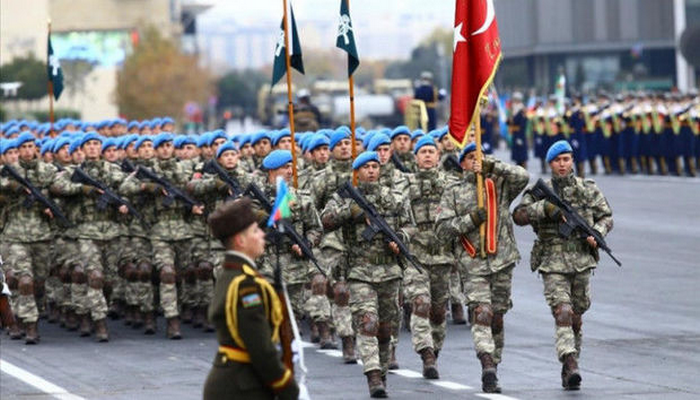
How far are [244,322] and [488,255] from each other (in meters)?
6.61

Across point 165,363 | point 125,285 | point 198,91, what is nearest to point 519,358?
point 165,363

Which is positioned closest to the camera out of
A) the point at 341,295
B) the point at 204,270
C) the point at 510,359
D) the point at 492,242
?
the point at 492,242

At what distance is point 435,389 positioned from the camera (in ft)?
51.0

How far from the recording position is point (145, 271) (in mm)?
21031

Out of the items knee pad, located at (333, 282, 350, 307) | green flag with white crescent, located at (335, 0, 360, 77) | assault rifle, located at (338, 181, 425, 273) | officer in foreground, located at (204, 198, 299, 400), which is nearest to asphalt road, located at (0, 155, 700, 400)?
knee pad, located at (333, 282, 350, 307)

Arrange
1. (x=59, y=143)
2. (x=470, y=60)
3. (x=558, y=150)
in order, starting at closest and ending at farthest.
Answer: (x=558, y=150), (x=470, y=60), (x=59, y=143)

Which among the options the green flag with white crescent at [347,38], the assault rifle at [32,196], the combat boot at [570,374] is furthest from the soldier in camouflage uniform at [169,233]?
the combat boot at [570,374]

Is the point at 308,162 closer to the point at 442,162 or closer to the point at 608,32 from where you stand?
the point at 442,162

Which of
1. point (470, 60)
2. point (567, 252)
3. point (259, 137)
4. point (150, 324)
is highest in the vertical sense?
point (470, 60)

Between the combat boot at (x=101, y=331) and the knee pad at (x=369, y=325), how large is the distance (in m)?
5.29

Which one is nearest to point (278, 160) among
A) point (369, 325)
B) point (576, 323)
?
point (369, 325)

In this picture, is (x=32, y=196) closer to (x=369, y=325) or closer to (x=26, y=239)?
(x=26, y=239)

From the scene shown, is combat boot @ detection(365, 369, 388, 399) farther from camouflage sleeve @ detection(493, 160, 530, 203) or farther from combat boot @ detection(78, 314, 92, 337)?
combat boot @ detection(78, 314, 92, 337)

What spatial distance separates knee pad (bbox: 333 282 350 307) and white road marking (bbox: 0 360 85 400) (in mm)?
2580
